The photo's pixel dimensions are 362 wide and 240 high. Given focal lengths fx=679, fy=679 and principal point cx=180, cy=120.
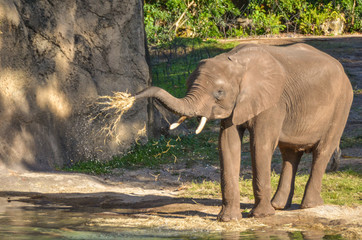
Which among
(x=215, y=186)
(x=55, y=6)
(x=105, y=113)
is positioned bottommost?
(x=215, y=186)

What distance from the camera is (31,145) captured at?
10727 mm

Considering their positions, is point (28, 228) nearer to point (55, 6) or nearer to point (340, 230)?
point (340, 230)

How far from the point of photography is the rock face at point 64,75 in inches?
414

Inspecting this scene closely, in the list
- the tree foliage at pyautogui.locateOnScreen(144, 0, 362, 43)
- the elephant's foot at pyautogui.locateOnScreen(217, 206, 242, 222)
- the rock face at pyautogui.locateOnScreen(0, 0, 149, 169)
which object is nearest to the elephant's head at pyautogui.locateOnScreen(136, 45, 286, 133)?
the elephant's foot at pyautogui.locateOnScreen(217, 206, 242, 222)

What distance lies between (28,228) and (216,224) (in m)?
1.96

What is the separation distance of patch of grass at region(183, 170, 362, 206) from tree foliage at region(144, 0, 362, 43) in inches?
Answer: 528

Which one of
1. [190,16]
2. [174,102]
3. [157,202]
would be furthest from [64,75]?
[190,16]

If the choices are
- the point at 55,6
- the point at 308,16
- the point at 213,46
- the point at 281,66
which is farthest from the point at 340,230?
the point at 308,16

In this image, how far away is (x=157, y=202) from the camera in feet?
29.1

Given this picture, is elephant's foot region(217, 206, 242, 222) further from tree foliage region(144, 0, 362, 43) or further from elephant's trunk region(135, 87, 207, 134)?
tree foliage region(144, 0, 362, 43)

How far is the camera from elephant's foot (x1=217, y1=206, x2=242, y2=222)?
7.36 m

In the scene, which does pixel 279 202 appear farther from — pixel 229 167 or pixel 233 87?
pixel 233 87

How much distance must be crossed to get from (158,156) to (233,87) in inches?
216

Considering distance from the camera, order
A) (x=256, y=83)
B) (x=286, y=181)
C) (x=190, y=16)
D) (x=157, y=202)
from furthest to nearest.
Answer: (x=190, y=16)
(x=157, y=202)
(x=286, y=181)
(x=256, y=83)
